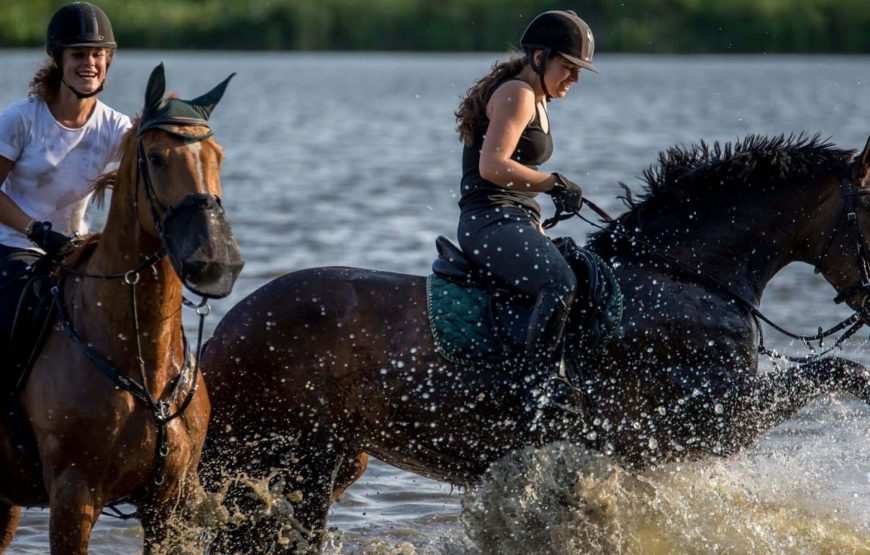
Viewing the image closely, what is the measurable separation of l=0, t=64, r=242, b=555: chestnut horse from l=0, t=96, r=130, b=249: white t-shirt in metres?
0.57

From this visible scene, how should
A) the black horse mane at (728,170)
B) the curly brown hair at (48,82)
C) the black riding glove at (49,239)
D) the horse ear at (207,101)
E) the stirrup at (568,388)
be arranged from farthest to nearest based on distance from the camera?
the black horse mane at (728,170) < the stirrup at (568,388) < the curly brown hair at (48,82) < the black riding glove at (49,239) < the horse ear at (207,101)

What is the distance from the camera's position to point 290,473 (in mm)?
7043

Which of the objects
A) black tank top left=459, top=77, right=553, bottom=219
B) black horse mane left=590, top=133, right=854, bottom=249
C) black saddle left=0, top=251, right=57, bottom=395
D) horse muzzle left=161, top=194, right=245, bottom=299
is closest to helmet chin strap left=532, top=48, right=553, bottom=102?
black tank top left=459, top=77, right=553, bottom=219

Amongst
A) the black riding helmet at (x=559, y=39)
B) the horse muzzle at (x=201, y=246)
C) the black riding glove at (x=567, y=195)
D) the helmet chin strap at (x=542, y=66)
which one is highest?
the black riding helmet at (x=559, y=39)

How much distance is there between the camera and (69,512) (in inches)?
220

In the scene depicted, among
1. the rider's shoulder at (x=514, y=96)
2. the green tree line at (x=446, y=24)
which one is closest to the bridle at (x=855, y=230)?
the rider's shoulder at (x=514, y=96)

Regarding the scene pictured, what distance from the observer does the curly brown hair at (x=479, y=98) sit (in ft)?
22.5

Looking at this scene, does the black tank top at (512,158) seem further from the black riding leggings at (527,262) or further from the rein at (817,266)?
the rein at (817,266)

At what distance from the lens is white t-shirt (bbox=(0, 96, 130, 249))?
6.28 m

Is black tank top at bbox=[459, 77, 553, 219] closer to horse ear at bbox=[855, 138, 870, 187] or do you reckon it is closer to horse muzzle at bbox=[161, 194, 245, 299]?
horse ear at bbox=[855, 138, 870, 187]

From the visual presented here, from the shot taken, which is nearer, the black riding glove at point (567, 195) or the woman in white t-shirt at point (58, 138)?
the woman in white t-shirt at point (58, 138)

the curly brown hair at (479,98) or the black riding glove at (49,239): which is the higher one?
the curly brown hair at (479,98)

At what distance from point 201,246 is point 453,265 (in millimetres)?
2117

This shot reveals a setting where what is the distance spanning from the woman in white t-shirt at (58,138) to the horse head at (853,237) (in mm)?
3599
